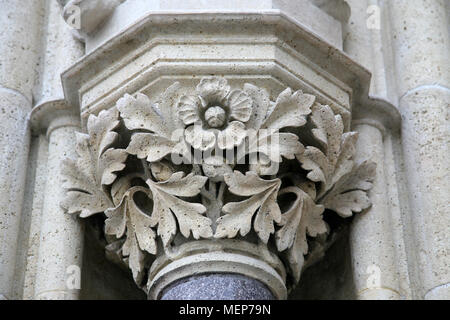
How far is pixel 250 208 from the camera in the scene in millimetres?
2855

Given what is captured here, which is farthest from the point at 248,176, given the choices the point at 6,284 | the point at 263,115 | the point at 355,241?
the point at 6,284

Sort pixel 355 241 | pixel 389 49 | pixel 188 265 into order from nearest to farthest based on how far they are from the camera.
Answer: pixel 188 265 → pixel 355 241 → pixel 389 49

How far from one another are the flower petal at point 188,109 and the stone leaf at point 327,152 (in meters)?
0.26

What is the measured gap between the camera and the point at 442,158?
307 centimetres

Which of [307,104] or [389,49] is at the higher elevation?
[389,49]

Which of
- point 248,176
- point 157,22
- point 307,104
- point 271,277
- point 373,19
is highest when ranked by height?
point 373,19

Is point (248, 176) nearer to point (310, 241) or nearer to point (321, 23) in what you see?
point (310, 241)

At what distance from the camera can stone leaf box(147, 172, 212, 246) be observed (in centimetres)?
284

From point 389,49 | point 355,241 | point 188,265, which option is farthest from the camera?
point 389,49

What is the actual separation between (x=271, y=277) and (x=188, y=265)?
0.18 meters

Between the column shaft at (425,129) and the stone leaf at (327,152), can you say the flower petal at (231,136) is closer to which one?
the stone leaf at (327,152)

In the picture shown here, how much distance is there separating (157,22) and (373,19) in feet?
2.16

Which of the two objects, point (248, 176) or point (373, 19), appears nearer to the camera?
point (248, 176)

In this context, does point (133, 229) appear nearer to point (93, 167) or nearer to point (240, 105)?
point (93, 167)
